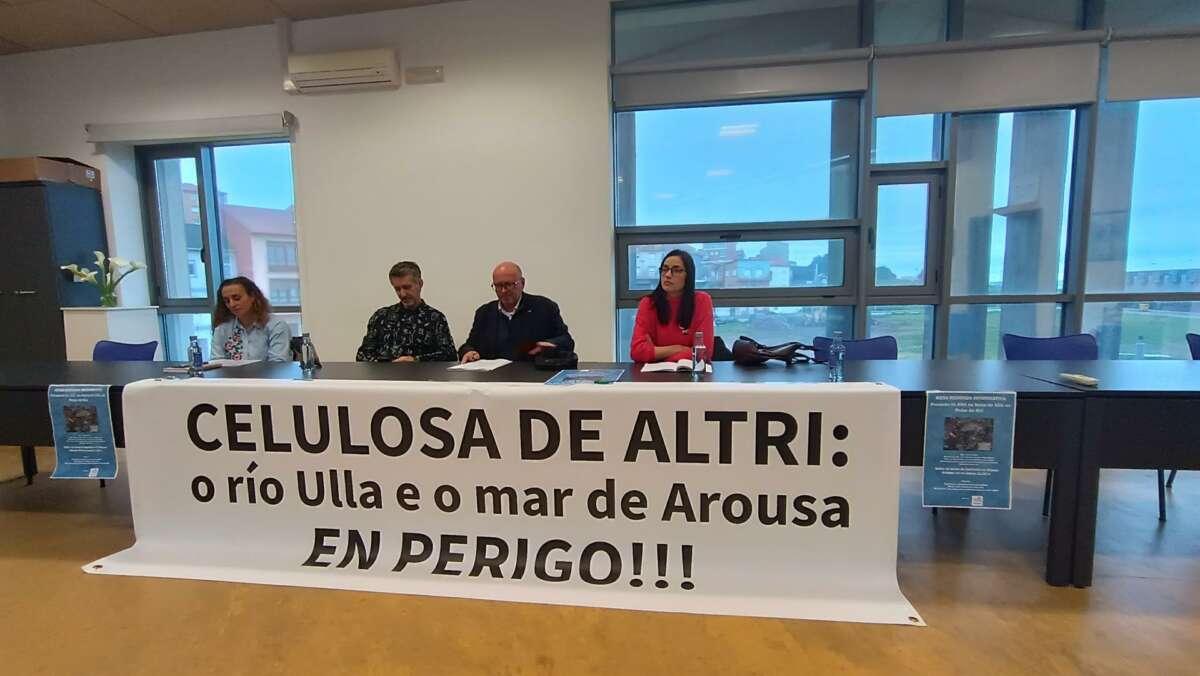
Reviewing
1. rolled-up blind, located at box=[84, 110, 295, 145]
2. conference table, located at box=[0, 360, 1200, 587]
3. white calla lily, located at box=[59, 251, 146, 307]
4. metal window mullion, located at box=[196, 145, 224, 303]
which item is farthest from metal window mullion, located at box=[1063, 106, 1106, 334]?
white calla lily, located at box=[59, 251, 146, 307]

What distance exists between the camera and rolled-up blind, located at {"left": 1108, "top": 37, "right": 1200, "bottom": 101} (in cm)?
321

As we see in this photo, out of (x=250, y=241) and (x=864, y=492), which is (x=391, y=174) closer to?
(x=250, y=241)

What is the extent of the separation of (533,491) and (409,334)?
1530 mm

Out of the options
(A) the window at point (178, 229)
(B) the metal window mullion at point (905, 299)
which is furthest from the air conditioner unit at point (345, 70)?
(B) the metal window mullion at point (905, 299)

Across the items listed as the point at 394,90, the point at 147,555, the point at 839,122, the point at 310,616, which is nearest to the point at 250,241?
the point at 394,90

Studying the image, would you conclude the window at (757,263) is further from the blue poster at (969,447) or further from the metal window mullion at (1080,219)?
the blue poster at (969,447)

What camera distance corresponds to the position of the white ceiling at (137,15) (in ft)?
11.3

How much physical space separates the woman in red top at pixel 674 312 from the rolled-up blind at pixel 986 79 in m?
2.04

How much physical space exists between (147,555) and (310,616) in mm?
803

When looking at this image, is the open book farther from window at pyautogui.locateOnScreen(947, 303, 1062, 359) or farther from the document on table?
window at pyautogui.locateOnScreen(947, 303, 1062, 359)

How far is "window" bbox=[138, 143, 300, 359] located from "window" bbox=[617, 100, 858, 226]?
2.82m

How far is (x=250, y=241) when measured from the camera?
4.42 metres

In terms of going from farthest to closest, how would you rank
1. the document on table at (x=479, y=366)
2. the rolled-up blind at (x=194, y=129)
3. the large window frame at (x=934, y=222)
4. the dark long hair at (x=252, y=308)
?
the rolled-up blind at (x=194, y=129), the large window frame at (x=934, y=222), the dark long hair at (x=252, y=308), the document on table at (x=479, y=366)

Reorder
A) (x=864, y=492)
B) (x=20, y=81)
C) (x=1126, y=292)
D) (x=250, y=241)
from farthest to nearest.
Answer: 1. (x=250, y=241)
2. (x=20, y=81)
3. (x=1126, y=292)
4. (x=864, y=492)
